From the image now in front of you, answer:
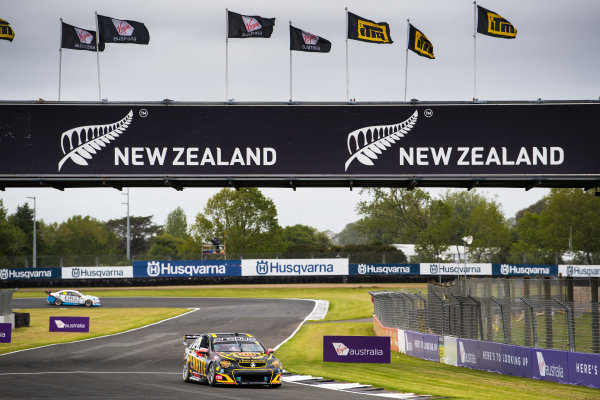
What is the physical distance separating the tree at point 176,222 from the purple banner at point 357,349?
15052 centimetres

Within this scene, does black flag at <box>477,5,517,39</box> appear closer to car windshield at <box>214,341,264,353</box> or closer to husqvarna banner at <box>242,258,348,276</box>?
car windshield at <box>214,341,264,353</box>

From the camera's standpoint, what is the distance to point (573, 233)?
96375 millimetres

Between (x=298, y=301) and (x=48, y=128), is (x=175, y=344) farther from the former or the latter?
(x=298, y=301)

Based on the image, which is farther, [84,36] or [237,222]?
[237,222]

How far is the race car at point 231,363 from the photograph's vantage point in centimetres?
1855

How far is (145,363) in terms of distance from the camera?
26094mm

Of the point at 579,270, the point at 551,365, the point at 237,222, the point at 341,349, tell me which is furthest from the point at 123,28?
the point at 237,222

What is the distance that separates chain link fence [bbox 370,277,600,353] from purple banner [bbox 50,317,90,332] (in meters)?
16.9

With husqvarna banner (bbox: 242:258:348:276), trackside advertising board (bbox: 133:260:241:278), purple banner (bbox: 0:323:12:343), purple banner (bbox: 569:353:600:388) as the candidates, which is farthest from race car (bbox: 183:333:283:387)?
husqvarna banner (bbox: 242:258:348:276)

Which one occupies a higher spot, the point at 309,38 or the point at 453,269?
the point at 309,38

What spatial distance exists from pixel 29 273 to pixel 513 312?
5698 cm

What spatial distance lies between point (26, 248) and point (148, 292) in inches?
2224

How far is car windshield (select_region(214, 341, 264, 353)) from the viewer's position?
19.4 metres

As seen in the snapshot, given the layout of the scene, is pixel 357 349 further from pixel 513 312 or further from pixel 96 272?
pixel 96 272
